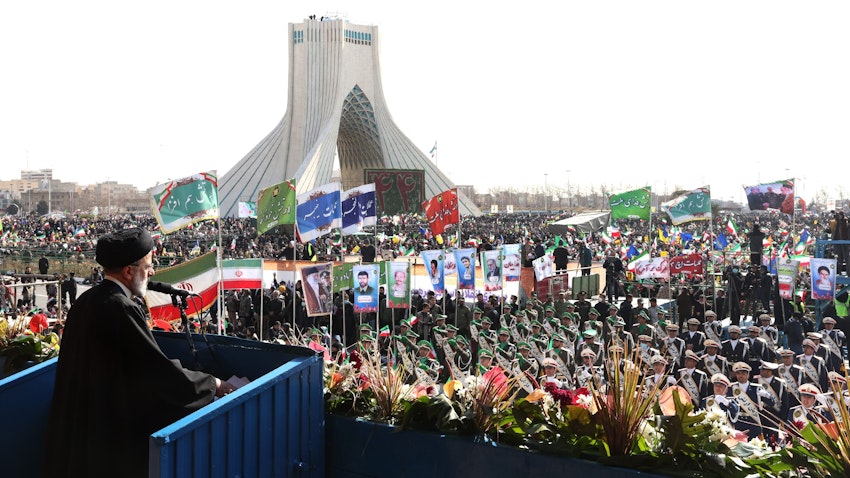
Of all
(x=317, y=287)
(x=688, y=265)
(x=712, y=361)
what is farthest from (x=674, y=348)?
(x=688, y=265)

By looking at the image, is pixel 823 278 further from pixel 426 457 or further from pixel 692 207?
pixel 426 457

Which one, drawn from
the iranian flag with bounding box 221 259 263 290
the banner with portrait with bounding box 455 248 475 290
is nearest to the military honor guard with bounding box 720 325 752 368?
the banner with portrait with bounding box 455 248 475 290

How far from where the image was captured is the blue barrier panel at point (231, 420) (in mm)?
2578

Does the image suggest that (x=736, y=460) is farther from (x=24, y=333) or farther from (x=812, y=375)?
(x=812, y=375)

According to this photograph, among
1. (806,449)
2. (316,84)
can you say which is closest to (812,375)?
(806,449)

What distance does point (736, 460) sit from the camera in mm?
2695

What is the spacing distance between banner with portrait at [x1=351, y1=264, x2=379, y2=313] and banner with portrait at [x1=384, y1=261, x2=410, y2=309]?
0.54 meters

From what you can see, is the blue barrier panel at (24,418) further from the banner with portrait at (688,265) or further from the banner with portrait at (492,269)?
the banner with portrait at (688,265)

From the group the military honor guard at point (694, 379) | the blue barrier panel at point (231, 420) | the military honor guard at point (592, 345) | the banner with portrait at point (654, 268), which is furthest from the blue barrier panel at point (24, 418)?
the banner with portrait at point (654, 268)

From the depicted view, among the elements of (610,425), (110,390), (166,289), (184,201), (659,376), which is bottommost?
(659,376)

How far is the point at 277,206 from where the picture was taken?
37.0 feet

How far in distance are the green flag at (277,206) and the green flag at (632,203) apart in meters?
8.16

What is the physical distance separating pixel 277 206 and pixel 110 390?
8.69 m

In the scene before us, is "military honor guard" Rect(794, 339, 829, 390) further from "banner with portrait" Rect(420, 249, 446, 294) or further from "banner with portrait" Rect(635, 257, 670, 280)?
"banner with portrait" Rect(635, 257, 670, 280)
